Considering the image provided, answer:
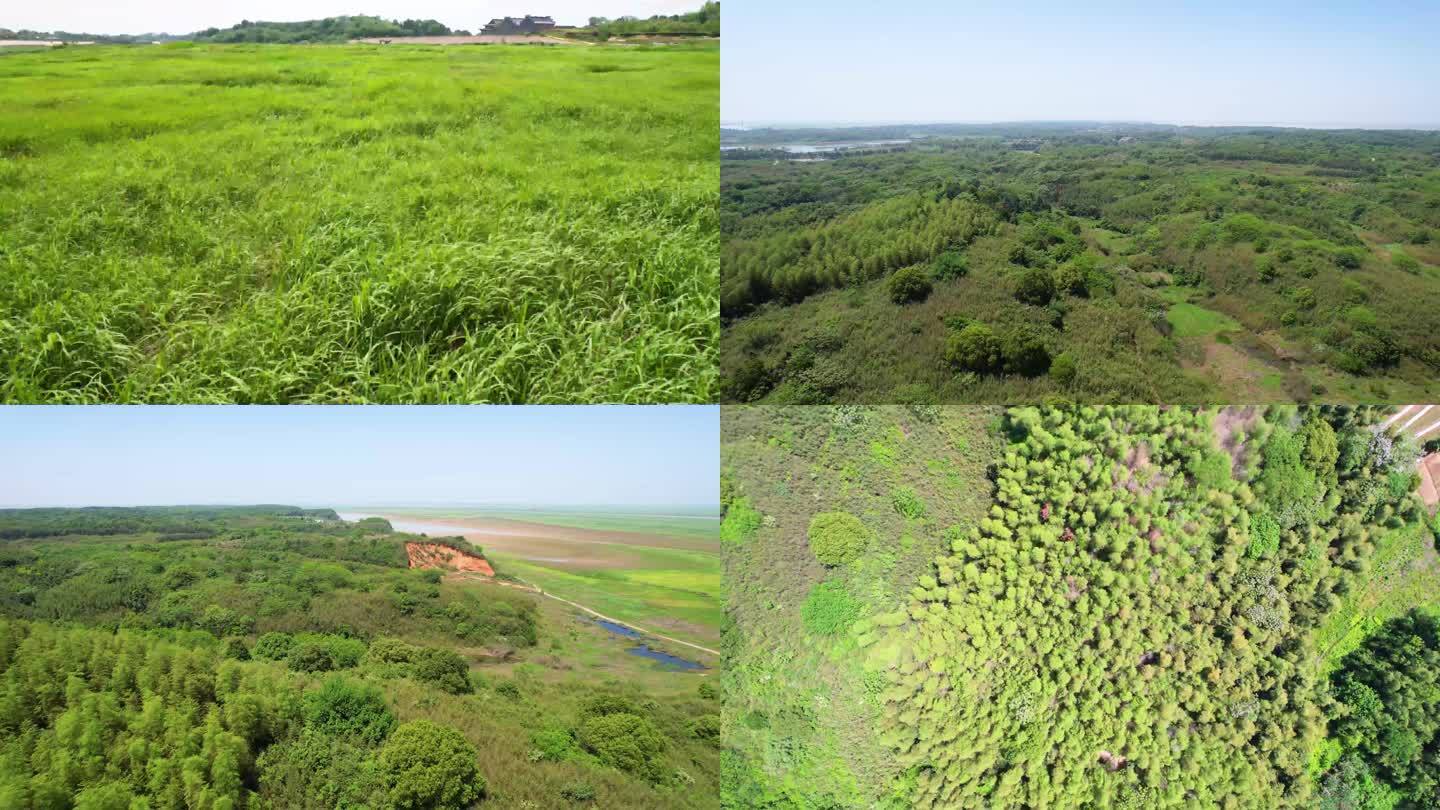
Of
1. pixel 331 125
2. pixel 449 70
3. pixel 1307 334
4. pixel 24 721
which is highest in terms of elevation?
pixel 449 70

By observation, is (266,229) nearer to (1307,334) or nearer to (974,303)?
(974,303)

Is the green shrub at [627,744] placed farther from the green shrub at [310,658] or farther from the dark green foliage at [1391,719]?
the dark green foliage at [1391,719]

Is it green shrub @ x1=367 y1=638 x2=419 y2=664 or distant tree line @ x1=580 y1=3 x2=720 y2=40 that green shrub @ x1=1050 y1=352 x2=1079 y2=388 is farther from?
green shrub @ x1=367 y1=638 x2=419 y2=664

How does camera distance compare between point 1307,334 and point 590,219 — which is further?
point 1307,334

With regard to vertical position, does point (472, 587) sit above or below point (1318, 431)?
below

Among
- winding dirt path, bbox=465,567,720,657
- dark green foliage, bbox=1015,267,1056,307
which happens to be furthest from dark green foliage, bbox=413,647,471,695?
dark green foliage, bbox=1015,267,1056,307

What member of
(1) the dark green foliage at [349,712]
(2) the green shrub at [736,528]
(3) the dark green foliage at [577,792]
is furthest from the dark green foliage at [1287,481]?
(1) the dark green foliage at [349,712]

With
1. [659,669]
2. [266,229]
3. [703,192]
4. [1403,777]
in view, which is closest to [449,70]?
[266,229]
